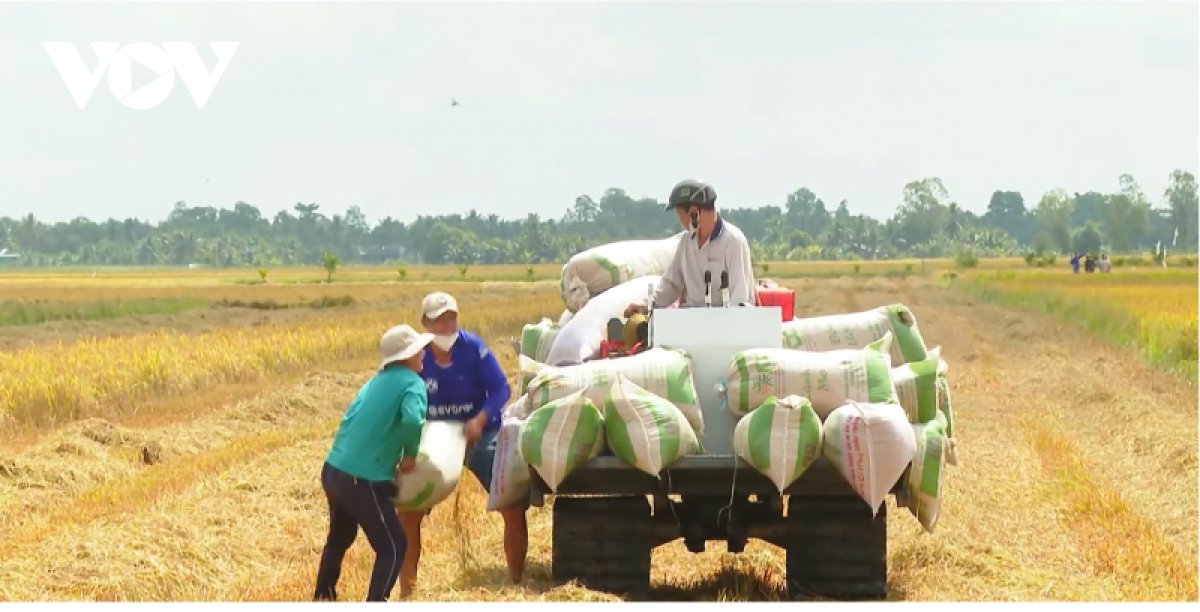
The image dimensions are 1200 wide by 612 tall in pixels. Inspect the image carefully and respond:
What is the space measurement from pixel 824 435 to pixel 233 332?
2040 cm

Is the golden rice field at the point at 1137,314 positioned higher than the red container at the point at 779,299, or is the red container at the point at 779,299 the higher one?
the red container at the point at 779,299

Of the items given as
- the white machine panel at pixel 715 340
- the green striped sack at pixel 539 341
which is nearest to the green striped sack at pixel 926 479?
the white machine panel at pixel 715 340

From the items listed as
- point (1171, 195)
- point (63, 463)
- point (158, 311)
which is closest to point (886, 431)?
point (63, 463)

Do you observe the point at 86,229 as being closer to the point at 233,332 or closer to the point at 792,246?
the point at 792,246

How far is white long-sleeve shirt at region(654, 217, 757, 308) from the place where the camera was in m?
8.26

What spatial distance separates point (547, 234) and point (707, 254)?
13859cm

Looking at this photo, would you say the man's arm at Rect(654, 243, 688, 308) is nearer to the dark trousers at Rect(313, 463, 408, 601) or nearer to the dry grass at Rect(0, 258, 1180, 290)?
the dark trousers at Rect(313, 463, 408, 601)

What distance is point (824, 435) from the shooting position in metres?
6.82

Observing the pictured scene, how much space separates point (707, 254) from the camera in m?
8.32

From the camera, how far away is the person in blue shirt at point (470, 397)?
299 inches

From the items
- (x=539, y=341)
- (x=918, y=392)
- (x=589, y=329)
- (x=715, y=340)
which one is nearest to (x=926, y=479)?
(x=918, y=392)

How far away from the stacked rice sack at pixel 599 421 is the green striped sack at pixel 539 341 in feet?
7.17

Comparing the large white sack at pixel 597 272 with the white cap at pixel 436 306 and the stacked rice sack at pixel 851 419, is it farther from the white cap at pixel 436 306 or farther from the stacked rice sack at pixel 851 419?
the stacked rice sack at pixel 851 419

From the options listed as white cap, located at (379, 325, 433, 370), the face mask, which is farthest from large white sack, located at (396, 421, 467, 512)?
white cap, located at (379, 325, 433, 370)
